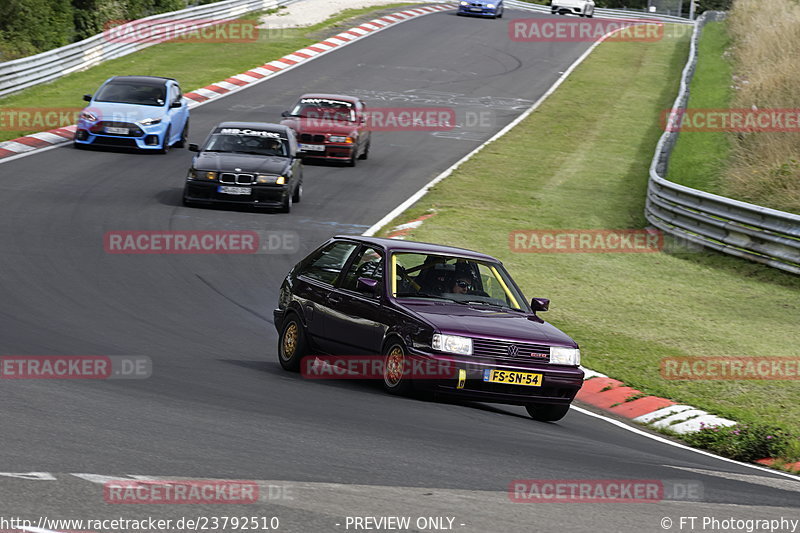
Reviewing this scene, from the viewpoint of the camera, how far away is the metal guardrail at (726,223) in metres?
19.2

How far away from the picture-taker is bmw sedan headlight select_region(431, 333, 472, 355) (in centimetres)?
1027

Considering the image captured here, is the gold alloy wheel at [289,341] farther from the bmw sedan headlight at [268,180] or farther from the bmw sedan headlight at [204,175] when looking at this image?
the bmw sedan headlight at [268,180]

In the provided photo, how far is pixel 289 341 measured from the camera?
12.2 meters

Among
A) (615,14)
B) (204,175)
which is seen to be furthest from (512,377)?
(615,14)

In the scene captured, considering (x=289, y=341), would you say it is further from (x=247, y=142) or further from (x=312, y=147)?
(x=312, y=147)

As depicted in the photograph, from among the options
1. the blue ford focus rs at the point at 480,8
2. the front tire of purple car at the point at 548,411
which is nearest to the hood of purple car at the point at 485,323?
the front tire of purple car at the point at 548,411

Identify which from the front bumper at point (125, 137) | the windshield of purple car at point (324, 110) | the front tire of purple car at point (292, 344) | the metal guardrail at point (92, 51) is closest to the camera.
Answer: the front tire of purple car at point (292, 344)

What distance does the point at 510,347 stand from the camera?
10.4m

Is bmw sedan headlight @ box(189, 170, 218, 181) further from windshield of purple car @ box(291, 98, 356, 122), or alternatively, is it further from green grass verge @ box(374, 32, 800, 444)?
windshield of purple car @ box(291, 98, 356, 122)

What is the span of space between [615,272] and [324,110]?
11319 mm

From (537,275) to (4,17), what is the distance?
27722 millimetres

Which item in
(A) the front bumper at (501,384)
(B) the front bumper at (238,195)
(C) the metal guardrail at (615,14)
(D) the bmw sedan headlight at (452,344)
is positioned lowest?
(C) the metal guardrail at (615,14)

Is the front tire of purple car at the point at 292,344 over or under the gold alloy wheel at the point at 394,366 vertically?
under

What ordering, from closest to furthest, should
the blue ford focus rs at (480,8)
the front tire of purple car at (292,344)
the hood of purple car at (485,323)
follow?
the hood of purple car at (485,323) < the front tire of purple car at (292,344) < the blue ford focus rs at (480,8)
